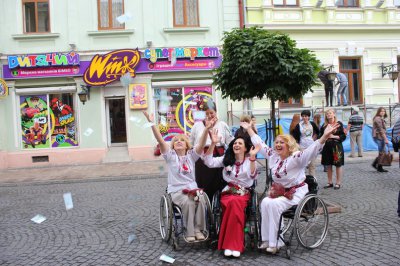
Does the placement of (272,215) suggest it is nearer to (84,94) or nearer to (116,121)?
(84,94)

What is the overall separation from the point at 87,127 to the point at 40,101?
6.99 ft

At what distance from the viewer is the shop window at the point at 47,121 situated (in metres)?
14.3

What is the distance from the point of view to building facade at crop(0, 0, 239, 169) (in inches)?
549

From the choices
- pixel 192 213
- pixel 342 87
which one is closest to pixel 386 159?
pixel 342 87

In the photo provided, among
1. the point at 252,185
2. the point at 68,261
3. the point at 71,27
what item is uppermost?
the point at 71,27

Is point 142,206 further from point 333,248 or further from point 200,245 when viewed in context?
point 333,248

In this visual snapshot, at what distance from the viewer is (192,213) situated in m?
4.48

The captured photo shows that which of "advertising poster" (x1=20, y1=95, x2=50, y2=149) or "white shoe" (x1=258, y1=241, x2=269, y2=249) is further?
"advertising poster" (x1=20, y1=95, x2=50, y2=149)

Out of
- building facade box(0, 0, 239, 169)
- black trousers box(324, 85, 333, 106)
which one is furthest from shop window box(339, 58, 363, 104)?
building facade box(0, 0, 239, 169)

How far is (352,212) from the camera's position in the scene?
584 cm

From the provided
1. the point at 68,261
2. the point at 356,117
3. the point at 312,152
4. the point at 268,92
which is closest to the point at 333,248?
the point at 312,152

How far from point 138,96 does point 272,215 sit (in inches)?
425

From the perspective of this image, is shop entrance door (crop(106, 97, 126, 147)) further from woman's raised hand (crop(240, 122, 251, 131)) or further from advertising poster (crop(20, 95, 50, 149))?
woman's raised hand (crop(240, 122, 251, 131))

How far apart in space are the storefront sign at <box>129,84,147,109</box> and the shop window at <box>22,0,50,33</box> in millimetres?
4148
